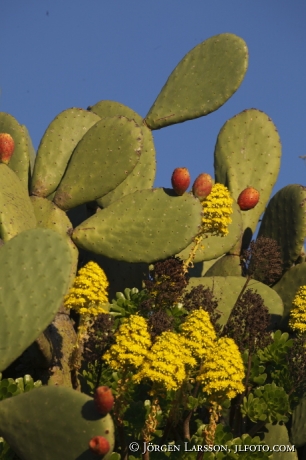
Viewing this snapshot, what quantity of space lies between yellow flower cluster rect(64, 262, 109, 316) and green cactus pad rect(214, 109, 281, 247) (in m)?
2.16

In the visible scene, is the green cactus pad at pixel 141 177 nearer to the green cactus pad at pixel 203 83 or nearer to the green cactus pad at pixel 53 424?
the green cactus pad at pixel 203 83

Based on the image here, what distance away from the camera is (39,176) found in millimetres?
5738

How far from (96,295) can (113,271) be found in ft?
5.01

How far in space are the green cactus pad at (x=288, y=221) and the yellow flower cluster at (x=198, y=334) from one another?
2028mm

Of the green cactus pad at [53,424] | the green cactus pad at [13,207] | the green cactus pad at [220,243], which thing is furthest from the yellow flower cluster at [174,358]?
the green cactus pad at [220,243]

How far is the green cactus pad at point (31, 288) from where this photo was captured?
394 centimetres

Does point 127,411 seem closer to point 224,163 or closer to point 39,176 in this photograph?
point 39,176

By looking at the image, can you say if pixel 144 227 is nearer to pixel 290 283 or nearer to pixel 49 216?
pixel 49 216

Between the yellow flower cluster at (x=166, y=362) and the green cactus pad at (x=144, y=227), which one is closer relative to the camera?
the yellow flower cluster at (x=166, y=362)

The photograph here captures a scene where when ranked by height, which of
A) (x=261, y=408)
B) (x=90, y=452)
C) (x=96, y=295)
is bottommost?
(x=261, y=408)

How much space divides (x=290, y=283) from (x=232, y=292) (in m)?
0.59

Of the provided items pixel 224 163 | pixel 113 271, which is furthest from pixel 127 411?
pixel 224 163

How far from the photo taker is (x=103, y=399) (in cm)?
342

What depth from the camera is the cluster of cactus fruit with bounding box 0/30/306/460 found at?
12.3 ft
